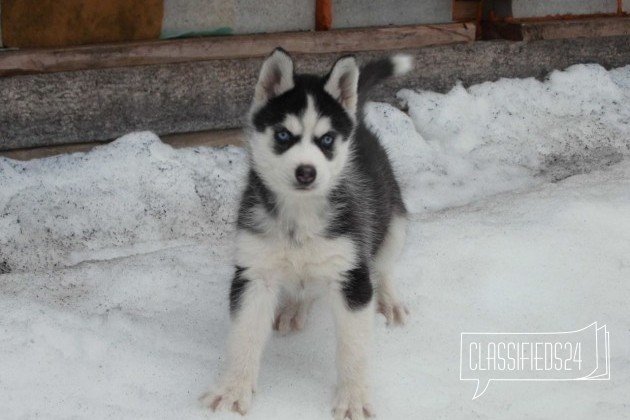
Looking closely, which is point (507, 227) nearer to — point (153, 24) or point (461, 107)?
point (461, 107)

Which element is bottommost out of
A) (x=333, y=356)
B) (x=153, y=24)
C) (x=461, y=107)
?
(x=333, y=356)

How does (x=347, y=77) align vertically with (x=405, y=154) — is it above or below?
above

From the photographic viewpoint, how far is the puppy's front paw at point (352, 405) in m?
4.07

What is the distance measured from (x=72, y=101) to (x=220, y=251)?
1752 mm

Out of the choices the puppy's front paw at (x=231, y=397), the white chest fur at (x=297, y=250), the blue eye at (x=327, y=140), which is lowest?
the puppy's front paw at (x=231, y=397)

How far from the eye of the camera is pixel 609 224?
19.1 ft

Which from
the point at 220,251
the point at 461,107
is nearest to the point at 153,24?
the point at 220,251

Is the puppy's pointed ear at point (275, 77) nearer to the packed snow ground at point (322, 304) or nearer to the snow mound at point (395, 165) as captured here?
the packed snow ground at point (322, 304)

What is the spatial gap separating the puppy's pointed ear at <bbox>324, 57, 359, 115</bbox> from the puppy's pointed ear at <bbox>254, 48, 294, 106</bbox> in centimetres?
20

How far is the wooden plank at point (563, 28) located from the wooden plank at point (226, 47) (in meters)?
0.42

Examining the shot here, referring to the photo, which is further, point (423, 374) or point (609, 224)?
point (609, 224)

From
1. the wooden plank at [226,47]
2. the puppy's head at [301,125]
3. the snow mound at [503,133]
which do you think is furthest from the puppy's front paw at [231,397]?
the wooden plank at [226,47]

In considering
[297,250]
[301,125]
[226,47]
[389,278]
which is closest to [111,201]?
[226,47]

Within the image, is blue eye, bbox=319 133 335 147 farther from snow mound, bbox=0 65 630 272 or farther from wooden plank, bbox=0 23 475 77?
wooden plank, bbox=0 23 475 77
